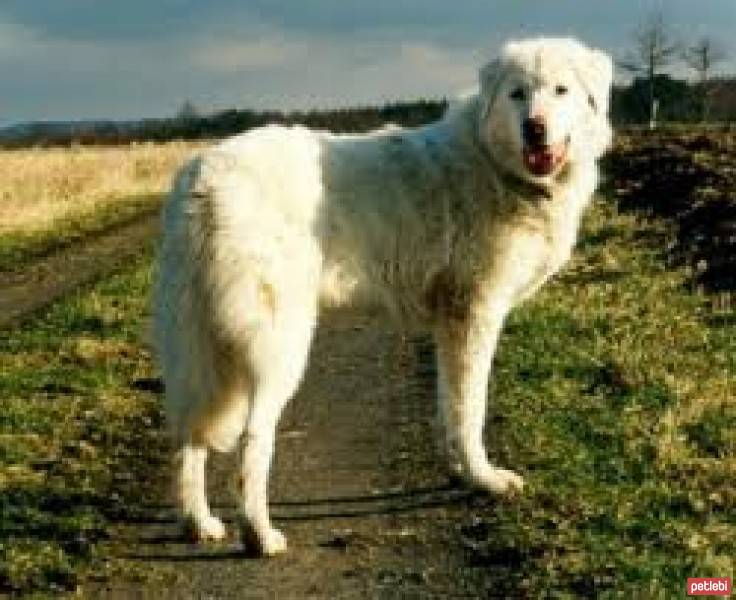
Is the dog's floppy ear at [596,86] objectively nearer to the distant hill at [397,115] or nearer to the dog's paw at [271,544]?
the dog's paw at [271,544]

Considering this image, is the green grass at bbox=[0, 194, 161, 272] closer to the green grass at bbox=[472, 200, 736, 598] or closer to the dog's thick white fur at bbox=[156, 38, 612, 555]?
the green grass at bbox=[472, 200, 736, 598]

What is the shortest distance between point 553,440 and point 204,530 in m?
2.20

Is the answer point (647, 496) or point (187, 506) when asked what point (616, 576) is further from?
point (187, 506)

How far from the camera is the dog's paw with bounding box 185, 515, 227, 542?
6.91 metres

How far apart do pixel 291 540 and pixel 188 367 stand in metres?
0.91

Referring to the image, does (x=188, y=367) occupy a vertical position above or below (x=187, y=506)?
above

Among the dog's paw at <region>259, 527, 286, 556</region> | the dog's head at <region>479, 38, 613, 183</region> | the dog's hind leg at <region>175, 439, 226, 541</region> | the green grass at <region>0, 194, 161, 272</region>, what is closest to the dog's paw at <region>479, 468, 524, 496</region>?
the dog's paw at <region>259, 527, 286, 556</region>

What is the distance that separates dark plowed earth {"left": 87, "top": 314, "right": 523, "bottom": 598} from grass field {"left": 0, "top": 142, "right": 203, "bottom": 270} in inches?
345

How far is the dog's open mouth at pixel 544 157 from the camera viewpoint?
7.49 metres

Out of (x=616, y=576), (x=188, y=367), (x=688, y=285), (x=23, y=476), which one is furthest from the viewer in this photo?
(x=688, y=285)

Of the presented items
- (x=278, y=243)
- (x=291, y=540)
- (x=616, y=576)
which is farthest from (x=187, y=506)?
(x=616, y=576)

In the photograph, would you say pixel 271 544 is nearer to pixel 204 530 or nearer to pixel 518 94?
pixel 204 530

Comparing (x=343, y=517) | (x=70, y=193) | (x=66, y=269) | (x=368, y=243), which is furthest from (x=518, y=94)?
(x=70, y=193)

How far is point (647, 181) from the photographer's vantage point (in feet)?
74.1
